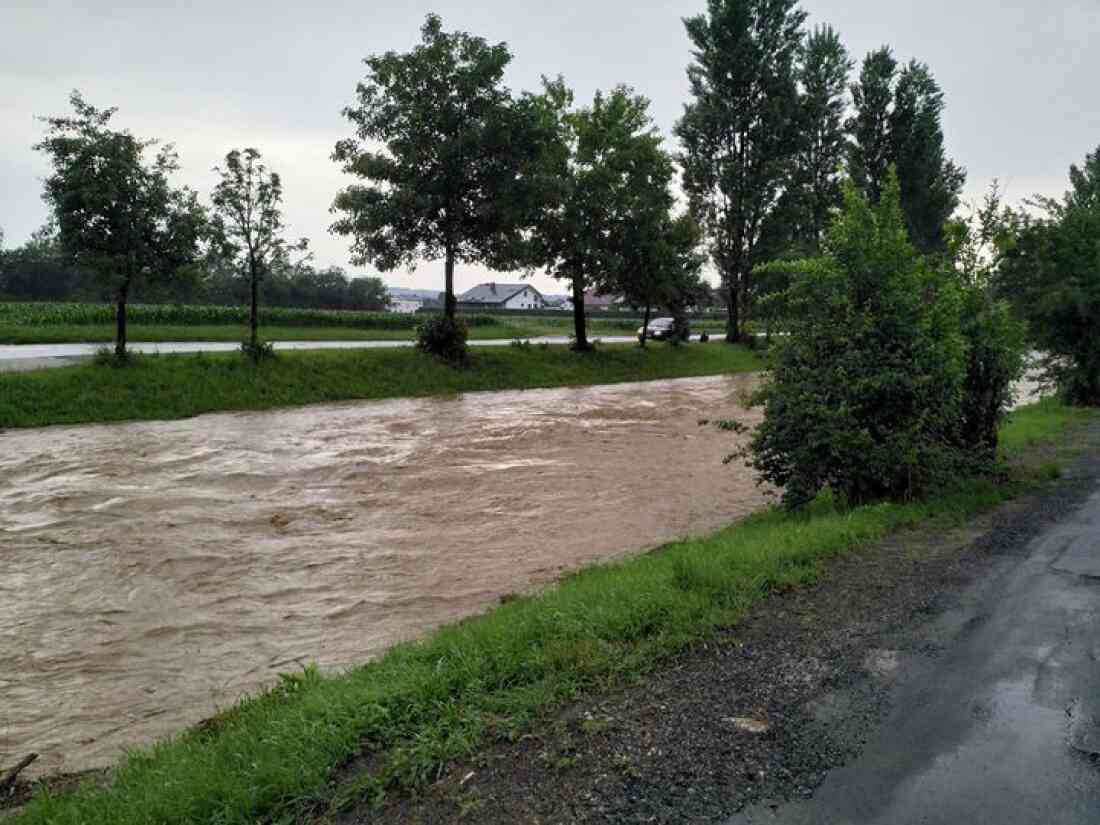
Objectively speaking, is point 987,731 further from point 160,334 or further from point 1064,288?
point 160,334

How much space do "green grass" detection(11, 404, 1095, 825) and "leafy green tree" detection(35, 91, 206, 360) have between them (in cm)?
1740

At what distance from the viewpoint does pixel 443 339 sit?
29.4 metres

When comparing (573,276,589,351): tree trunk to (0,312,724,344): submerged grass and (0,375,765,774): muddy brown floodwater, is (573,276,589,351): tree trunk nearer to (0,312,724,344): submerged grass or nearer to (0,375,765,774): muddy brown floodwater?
(0,312,724,344): submerged grass

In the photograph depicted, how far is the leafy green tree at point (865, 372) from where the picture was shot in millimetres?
9414

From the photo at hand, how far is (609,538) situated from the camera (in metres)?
10.9

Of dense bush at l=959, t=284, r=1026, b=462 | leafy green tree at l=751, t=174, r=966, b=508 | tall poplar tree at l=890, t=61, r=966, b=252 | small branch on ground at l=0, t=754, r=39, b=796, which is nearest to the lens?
small branch on ground at l=0, t=754, r=39, b=796

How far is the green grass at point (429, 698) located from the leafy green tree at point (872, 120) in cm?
5575

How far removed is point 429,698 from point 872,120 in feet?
201

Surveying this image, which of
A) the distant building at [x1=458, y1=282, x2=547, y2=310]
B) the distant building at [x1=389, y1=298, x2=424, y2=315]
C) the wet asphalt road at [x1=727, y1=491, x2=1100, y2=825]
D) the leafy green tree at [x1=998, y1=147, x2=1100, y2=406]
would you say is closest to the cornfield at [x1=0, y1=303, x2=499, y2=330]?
the leafy green tree at [x1=998, y1=147, x2=1100, y2=406]

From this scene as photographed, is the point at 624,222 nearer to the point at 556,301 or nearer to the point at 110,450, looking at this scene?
the point at 110,450

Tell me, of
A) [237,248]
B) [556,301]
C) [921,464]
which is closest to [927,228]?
[237,248]

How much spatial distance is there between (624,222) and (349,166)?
1359 centimetres

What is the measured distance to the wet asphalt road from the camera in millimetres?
3488

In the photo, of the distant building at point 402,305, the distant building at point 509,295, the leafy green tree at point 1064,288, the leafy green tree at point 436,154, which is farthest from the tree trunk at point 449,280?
the distant building at point 509,295
